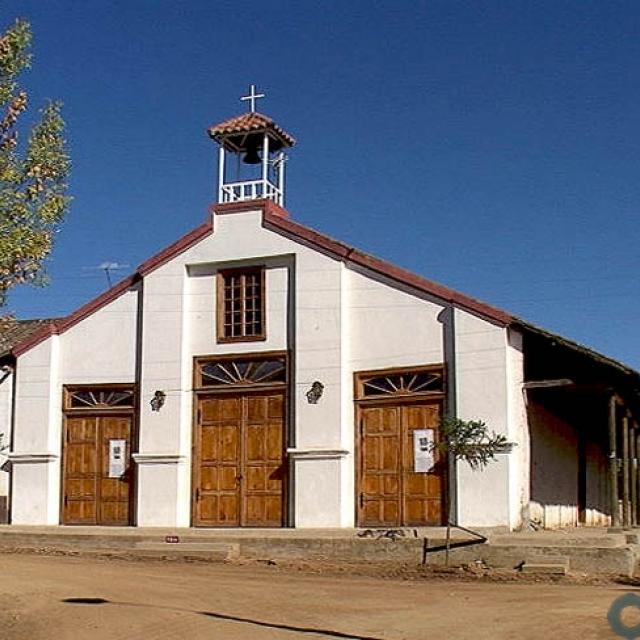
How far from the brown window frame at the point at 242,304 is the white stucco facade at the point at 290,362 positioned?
125 millimetres

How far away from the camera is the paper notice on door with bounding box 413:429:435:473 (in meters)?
20.8

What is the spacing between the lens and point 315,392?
2183 cm

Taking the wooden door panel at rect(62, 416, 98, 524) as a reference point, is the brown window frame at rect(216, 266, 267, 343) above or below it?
above

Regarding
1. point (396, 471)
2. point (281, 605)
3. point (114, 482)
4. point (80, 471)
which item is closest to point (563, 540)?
point (396, 471)

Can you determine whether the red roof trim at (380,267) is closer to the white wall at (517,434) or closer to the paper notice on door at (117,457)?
the white wall at (517,434)

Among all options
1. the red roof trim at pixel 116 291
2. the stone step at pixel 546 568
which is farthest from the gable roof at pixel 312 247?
the stone step at pixel 546 568

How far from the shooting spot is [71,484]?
78.9ft

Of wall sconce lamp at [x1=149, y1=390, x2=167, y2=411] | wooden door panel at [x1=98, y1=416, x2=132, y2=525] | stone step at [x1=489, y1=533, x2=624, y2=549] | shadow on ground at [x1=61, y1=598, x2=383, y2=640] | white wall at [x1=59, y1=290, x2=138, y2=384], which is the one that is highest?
white wall at [x1=59, y1=290, x2=138, y2=384]

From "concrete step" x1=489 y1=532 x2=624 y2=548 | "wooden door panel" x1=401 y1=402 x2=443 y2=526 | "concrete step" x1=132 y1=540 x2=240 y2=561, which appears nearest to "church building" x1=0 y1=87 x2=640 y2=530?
"wooden door panel" x1=401 y1=402 x2=443 y2=526

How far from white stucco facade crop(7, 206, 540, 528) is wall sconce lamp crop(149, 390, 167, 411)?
0.30 feet

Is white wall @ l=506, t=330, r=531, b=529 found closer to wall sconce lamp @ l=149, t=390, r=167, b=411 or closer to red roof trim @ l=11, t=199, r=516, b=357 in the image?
red roof trim @ l=11, t=199, r=516, b=357

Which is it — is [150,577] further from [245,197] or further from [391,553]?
[245,197]

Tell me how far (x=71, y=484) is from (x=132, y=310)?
404 cm

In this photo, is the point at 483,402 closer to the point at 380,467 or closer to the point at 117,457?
the point at 380,467
